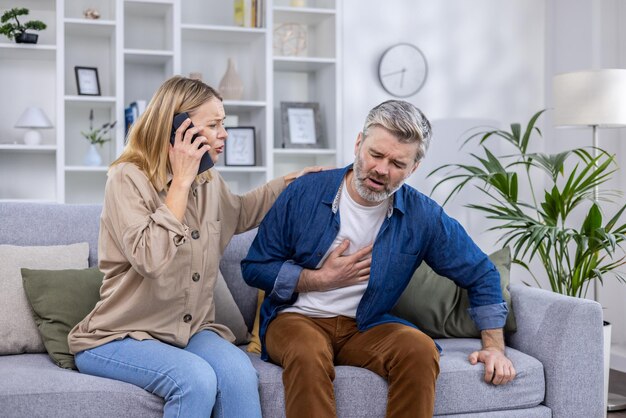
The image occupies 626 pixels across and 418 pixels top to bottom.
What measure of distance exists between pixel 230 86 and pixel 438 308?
2.32 m

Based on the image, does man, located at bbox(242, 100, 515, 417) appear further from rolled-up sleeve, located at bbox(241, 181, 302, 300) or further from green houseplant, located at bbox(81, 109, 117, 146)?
green houseplant, located at bbox(81, 109, 117, 146)

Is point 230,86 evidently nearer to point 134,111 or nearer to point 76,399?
point 134,111

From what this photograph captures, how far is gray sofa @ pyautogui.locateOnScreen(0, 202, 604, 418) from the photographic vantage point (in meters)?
2.02

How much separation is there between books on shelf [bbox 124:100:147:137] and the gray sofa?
1602 millimetres

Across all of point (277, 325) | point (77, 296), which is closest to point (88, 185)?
point (77, 296)

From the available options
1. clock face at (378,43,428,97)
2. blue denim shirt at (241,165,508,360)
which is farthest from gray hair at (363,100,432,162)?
clock face at (378,43,428,97)

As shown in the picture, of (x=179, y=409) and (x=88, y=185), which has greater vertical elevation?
(x=88, y=185)

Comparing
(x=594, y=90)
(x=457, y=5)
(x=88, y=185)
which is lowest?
(x=88, y=185)

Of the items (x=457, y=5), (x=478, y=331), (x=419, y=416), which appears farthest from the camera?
(x=457, y=5)

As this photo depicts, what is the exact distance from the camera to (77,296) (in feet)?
→ 7.89

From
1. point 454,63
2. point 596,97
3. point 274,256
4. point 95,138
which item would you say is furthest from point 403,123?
point 454,63

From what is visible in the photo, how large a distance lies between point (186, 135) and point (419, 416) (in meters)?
0.95

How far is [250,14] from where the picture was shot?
14.9 feet

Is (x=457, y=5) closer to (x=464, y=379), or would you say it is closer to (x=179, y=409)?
(x=464, y=379)
